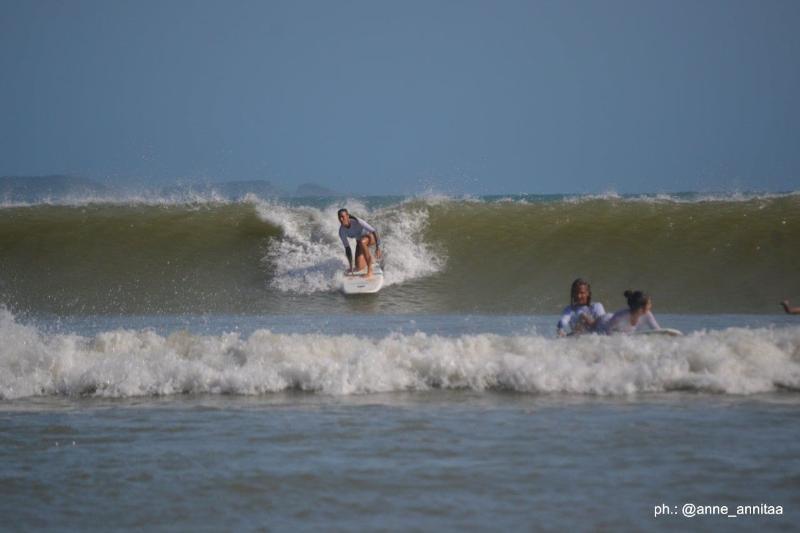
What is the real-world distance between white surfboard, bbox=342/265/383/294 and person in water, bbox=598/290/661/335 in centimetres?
863

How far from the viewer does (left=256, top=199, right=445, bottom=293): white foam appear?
20.3 m

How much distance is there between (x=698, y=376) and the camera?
923 centimetres

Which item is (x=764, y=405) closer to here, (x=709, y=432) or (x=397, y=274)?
(x=709, y=432)

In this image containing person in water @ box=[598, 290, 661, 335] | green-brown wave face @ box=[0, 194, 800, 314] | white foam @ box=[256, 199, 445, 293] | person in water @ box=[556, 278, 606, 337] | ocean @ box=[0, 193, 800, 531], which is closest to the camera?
ocean @ box=[0, 193, 800, 531]

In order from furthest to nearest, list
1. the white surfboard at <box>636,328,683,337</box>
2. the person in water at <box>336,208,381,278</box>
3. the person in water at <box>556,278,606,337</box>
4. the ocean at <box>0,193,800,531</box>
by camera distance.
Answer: the person in water at <box>336,208,381,278</box>
the person in water at <box>556,278,606,337</box>
the white surfboard at <box>636,328,683,337</box>
the ocean at <box>0,193,800,531</box>

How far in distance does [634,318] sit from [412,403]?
3049mm

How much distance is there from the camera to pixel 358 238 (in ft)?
63.5

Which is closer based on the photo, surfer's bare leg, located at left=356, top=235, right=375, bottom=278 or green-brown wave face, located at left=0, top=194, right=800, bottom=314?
green-brown wave face, located at left=0, top=194, right=800, bottom=314

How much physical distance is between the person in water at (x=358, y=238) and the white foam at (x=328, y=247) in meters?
0.61

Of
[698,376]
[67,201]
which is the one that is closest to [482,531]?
[698,376]

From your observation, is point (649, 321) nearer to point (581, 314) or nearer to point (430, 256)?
point (581, 314)

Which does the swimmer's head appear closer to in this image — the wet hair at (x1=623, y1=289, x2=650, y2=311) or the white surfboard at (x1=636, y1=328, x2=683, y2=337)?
the wet hair at (x1=623, y1=289, x2=650, y2=311)

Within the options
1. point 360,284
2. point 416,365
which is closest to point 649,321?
point 416,365

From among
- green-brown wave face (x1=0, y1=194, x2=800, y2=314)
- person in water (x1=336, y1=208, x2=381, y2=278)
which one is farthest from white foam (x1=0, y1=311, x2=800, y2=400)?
person in water (x1=336, y1=208, x2=381, y2=278)
